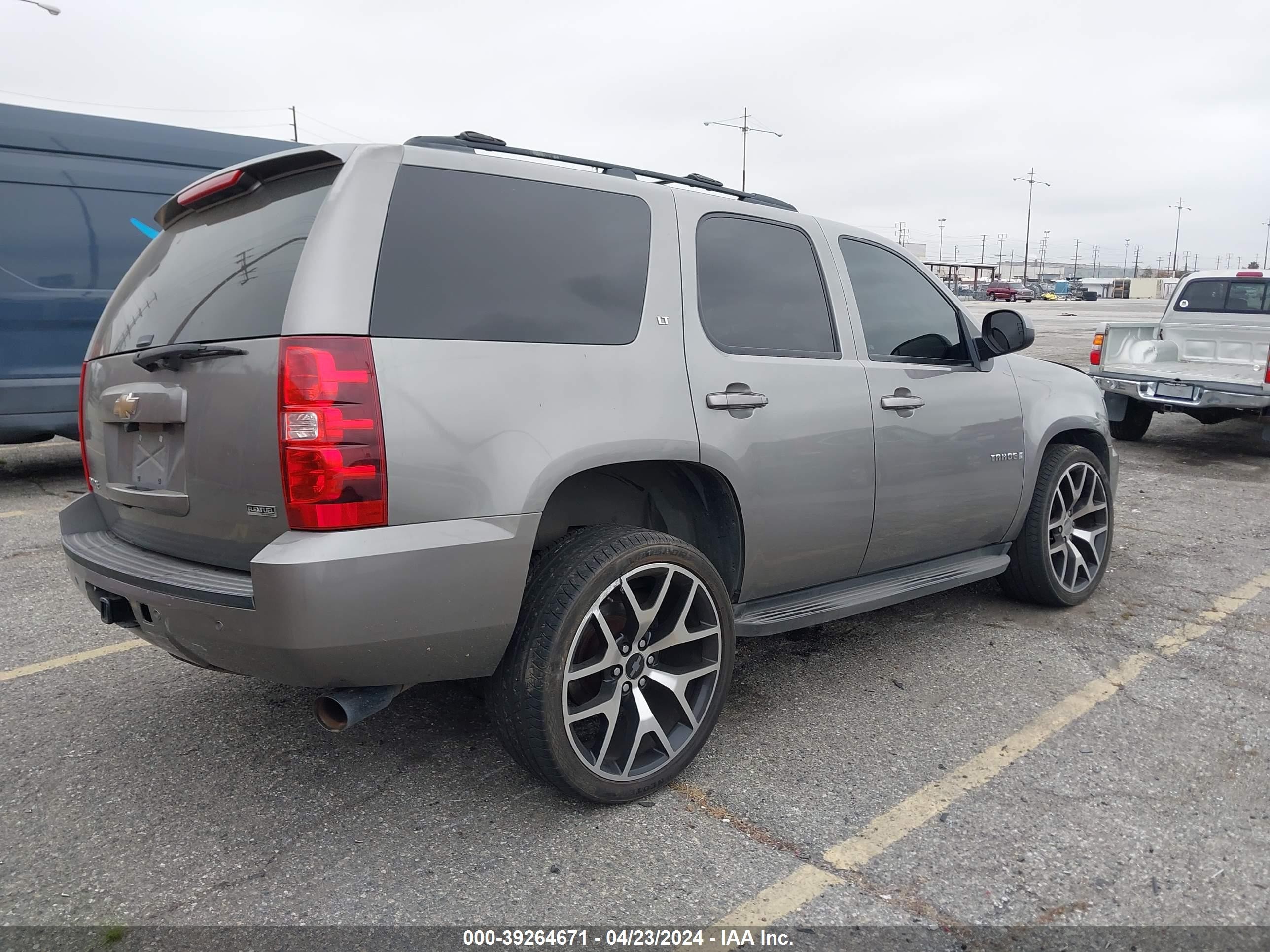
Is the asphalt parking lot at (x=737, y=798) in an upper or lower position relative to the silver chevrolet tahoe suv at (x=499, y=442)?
lower

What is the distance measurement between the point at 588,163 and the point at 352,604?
172 centimetres

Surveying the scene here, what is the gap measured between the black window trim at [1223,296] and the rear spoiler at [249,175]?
33.9 feet

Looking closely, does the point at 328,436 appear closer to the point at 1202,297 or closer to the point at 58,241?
the point at 58,241

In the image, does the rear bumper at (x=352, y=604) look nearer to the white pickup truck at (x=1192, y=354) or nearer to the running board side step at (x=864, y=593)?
the running board side step at (x=864, y=593)

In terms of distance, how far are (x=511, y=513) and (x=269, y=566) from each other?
61 centimetres

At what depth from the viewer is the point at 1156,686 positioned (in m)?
3.75

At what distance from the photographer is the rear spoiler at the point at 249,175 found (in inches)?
103

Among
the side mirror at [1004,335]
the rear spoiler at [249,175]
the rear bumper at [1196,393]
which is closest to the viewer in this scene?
the rear spoiler at [249,175]

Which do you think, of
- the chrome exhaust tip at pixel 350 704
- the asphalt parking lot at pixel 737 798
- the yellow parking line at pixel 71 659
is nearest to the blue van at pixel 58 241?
the asphalt parking lot at pixel 737 798

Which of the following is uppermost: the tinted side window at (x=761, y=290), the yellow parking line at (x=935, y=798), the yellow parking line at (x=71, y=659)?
the tinted side window at (x=761, y=290)

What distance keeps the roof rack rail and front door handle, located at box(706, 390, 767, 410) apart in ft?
2.65

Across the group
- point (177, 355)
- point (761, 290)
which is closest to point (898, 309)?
point (761, 290)

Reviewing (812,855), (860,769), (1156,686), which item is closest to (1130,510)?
(1156,686)

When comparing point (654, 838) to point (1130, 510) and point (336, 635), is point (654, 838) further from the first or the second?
point (1130, 510)
